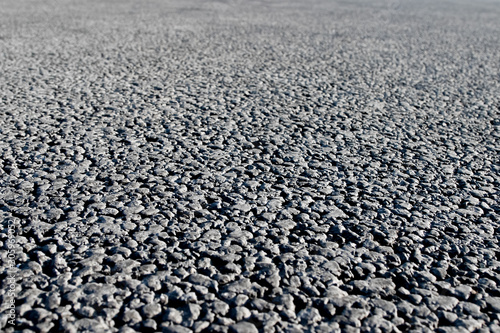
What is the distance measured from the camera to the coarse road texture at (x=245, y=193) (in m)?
1.52

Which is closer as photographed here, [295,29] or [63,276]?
[63,276]

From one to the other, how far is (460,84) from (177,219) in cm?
331

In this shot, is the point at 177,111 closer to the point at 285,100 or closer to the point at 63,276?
the point at 285,100

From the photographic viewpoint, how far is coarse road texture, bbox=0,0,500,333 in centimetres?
152

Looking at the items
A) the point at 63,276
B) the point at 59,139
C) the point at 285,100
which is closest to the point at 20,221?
the point at 63,276

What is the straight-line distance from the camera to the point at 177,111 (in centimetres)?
327

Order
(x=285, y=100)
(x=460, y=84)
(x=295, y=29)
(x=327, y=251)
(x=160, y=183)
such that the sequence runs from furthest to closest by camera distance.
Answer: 1. (x=295, y=29)
2. (x=460, y=84)
3. (x=285, y=100)
4. (x=160, y=183)
5. (x=327, y=251)

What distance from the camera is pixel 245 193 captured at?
7.27ft

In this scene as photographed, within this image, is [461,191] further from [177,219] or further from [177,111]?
[177,111]

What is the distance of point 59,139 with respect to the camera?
106 inches

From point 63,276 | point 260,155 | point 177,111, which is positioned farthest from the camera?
point 177,111

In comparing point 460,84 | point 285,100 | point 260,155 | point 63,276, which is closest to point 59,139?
point 260,155

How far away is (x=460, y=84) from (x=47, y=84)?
3.37 metres

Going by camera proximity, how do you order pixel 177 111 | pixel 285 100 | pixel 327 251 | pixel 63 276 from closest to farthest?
pixel 63 276
pixel 327 251
pixel 177 111
pixel 285 100
